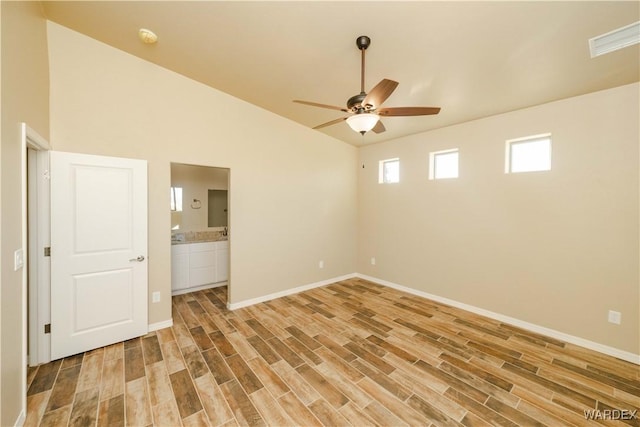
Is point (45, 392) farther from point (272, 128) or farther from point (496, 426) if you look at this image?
point (272, 128)

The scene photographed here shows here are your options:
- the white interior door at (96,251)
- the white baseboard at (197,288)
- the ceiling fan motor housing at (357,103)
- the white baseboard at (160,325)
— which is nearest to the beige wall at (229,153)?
the white baseboard at (160,325)

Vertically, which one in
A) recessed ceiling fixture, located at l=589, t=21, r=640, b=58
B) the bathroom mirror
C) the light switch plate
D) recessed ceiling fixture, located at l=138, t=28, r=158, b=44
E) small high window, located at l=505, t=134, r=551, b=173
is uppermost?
recessed ceiling fixture, located at l=138, t=28, r=158, b=44

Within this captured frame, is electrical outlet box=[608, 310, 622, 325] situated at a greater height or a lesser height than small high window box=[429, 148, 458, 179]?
lesser

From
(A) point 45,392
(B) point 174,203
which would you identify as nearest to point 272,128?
(B) point 174,203

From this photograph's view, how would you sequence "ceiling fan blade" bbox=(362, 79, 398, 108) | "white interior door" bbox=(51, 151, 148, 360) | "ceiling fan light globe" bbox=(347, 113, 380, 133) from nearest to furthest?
1. "ceiling fan blade" bbox=(362, 79, 398, 108)
2. "ceiling fan light globe" bbox=(347, 113, 380, 133)
3. "white interior door" bbox=(51, 151, 148, 360)

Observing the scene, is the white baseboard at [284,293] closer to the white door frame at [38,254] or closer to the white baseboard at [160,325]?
the white baseboard at [160,325]

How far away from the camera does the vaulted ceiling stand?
1.88 metres

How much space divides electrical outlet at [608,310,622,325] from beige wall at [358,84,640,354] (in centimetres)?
3

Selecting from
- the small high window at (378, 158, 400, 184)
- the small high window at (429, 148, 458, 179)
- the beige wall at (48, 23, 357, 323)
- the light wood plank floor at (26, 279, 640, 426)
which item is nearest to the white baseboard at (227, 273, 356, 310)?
the beige wall at (48, 23, 357, 323)

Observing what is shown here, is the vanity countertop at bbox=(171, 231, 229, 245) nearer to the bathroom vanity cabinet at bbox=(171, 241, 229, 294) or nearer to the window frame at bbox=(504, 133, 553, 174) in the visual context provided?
the bathroom vanity cabinet at bbox=(171, 241, 229, 294)

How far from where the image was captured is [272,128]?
4004 mm

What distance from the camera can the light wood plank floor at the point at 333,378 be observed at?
5.93 feet

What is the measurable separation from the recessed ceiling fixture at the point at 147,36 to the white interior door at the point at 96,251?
1263 mm

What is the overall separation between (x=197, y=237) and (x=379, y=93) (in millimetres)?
4263
